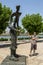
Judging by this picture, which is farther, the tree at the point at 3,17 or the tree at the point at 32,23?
the tree at the point at 32,23

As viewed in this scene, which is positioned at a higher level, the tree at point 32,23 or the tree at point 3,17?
the tree at point 3,17

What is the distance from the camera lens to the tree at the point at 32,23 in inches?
1735

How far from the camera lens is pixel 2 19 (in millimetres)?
21875

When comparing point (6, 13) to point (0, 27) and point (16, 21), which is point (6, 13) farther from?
point (16, 21)

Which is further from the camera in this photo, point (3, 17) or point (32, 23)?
point (32, 23)

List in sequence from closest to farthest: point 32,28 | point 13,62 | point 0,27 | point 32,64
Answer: point 13,62, point 32,64, point 0,27, point 32,28

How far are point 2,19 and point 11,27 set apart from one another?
13.2 metres

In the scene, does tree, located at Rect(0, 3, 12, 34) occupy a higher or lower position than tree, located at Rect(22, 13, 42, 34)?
higher

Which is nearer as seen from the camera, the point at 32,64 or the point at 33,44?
the point at 32,64

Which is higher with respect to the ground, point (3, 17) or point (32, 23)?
point (3, 17)

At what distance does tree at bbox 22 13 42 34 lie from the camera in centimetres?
4408

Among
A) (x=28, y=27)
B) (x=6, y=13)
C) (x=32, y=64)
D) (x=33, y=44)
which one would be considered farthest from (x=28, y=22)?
(x=32, y=64)

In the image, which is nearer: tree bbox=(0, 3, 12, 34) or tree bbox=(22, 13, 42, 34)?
tree bbox=(0, 3, 12, 34)

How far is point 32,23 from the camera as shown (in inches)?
1786
